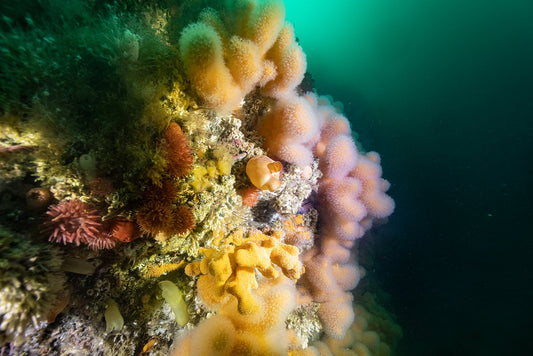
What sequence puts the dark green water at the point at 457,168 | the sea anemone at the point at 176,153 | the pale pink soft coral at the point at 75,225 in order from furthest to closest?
the dark green water at the point at 457,168 < the sea anemone at the point at 176,153 < the pale pink soft coral at the point at 75,225

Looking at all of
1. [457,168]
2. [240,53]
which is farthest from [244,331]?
[457,168]

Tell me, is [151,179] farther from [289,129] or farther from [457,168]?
[457,168]

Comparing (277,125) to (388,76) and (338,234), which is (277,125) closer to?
(338,234)

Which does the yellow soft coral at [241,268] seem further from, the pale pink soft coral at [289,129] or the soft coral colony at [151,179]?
the pale pink soft coral at [289,129]

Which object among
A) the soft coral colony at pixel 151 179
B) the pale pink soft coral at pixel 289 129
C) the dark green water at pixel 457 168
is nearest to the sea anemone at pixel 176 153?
the soft coral colony at pixel 151 179

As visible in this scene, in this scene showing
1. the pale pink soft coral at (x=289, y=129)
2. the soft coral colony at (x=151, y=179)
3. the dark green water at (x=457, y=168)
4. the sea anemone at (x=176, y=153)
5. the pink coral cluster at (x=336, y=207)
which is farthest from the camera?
the dark green water at (x=457, y=168)
